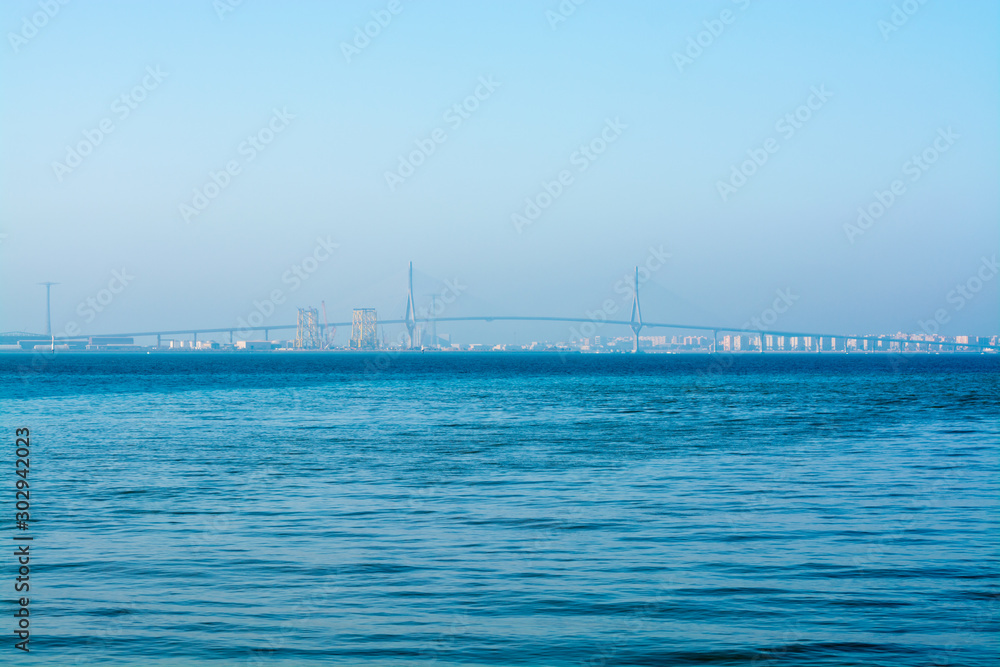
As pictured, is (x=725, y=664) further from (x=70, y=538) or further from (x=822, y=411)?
(x=822, y=411)

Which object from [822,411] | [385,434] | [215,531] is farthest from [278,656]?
[822,411]

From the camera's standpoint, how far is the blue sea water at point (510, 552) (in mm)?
6355

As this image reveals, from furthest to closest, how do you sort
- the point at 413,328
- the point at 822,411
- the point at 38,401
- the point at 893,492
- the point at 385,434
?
the point at 413,328 < the point at 38,401 < the point at 822,411 < the point at 385,434 < the point at 893,492

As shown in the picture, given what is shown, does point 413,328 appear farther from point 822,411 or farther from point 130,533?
point 130,533

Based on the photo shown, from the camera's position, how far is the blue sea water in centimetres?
636

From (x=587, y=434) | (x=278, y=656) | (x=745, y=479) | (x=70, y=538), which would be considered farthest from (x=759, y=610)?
(x=587, y=434)

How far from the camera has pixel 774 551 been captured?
353 inches

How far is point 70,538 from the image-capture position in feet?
31.4

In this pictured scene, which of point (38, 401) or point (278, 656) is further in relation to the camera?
point (38, 401)

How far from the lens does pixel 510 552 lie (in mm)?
8945

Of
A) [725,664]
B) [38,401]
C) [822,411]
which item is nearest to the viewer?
[725,664]

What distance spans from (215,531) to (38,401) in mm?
28671

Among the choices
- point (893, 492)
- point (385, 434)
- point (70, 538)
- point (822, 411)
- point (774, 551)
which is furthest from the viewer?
point (822, 411)

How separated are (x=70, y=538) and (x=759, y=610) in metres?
6.14
